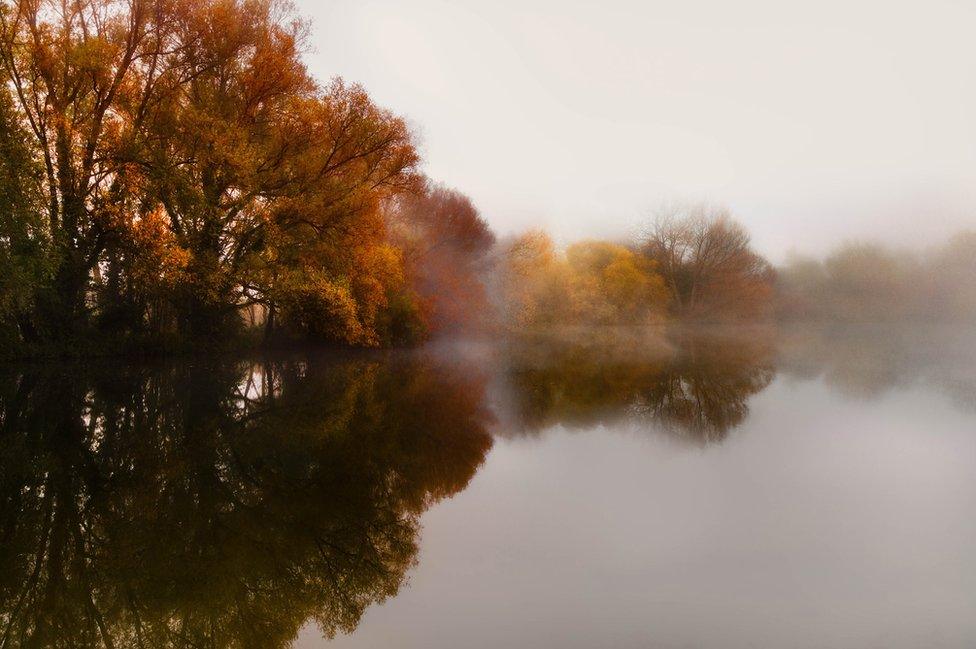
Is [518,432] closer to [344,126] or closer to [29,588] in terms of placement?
[29,588]

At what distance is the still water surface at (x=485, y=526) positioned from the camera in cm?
353

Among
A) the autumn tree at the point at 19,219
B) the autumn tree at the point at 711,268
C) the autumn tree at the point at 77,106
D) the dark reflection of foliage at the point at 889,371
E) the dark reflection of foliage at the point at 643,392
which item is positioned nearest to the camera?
the dark reflection of foliage at the point at 643,392

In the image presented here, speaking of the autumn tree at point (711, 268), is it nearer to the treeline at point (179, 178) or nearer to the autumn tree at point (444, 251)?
the autumn tree at point (444, 251)

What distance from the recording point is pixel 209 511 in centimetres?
529

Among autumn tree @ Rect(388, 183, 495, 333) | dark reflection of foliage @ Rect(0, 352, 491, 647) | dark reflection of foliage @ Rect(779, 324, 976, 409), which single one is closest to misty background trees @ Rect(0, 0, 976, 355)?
autumn tree @ Rect(388, 183, 495, 333)

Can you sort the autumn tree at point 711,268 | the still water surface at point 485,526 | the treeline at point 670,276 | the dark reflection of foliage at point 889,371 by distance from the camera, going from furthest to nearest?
the autumn tree at point 711,268
the treeline at point 670,276
the dark reflection of foliage at point 889,371
the still water surface at point 485,526

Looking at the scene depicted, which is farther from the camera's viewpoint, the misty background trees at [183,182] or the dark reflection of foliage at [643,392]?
the misty background trees at [183,182]

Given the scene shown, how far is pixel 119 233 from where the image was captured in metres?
18.9

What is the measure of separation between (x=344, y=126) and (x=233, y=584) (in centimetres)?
2032

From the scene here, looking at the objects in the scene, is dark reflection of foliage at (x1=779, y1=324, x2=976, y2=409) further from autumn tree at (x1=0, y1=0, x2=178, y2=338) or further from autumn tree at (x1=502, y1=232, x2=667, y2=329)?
autumn tree at (x1=502, y1=232, x2=667, y2=329)

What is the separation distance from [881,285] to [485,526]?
70400 millimetres

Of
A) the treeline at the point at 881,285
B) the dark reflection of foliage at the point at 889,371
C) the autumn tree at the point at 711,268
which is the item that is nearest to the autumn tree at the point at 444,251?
the dark reflection of foliage at the point at 889,371

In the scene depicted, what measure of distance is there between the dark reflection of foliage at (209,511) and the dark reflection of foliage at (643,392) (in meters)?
1.91

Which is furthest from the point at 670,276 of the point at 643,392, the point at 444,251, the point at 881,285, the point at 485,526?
the point at 485,526
